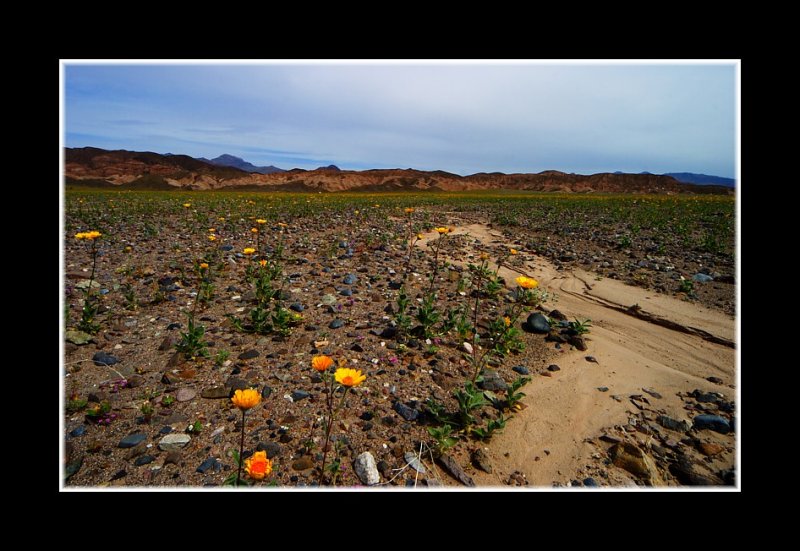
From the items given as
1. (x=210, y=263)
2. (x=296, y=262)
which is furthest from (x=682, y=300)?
(x=210, y=263)

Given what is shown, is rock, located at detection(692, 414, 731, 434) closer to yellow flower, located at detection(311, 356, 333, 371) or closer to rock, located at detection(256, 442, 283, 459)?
yellow flower, located at detection(311, 356, 333, 371)

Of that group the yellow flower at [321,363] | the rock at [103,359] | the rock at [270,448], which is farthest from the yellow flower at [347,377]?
the rock at [103,359]

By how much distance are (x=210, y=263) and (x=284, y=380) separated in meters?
4.26

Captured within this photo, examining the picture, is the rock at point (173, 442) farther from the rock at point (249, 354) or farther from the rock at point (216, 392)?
the rock at point (249, 354)

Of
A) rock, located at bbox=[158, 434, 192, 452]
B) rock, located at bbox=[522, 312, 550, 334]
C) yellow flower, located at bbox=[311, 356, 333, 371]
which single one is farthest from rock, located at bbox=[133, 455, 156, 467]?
rock, located at bbox=[522, 312, 550, 334]

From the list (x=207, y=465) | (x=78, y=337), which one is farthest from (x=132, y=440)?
(x=78, y=337)

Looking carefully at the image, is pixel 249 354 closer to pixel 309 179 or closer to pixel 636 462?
pixel 636 462

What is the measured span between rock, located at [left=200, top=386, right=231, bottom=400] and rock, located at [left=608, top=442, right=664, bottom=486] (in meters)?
3.29

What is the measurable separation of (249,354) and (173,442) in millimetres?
1309

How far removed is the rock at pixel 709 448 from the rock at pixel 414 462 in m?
2.21

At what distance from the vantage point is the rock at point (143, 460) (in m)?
2.46

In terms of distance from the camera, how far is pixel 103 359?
12.1ft

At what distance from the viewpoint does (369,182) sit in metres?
114

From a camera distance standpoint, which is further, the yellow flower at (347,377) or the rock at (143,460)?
the rock at (143,460)
